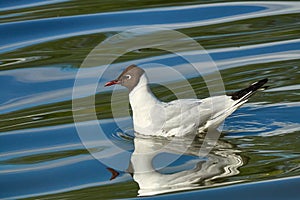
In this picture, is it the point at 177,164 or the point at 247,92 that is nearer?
the point at 177,164

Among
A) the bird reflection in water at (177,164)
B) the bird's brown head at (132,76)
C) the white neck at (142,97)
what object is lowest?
the bird reflection in water at (177,164)

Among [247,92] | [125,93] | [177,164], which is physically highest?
[247,92]

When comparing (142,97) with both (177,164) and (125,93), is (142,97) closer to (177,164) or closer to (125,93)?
(177,164)

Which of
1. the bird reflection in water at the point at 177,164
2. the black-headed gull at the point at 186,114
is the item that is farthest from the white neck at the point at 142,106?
the bird reflection in water at the point at 177,164

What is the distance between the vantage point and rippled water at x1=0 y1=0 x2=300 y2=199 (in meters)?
8.91

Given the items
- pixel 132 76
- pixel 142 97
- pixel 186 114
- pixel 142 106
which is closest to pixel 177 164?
pixel 186 114

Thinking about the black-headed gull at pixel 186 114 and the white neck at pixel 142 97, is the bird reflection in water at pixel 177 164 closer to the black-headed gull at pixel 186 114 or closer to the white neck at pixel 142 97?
the black-headed gull at pixel 186 114

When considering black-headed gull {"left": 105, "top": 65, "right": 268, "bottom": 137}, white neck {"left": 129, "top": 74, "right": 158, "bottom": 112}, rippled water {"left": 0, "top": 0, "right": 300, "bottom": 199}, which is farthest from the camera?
white neck {"left": 129, "top": 74, "right": 158, "bottom": 112}

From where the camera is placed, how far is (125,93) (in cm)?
1179

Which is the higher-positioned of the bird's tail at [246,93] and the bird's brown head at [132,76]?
the bird's brown head at [132,76]

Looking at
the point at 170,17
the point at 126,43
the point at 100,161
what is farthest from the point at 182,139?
the point at 170,17

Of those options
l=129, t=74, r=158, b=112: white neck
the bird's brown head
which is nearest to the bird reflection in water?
l=129, t=74, r=158, b=112: white neck

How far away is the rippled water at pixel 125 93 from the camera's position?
8.91 meters

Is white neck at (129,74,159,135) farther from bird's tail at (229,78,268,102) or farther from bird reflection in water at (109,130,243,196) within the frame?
bird's tail at (229,78,268,102)
